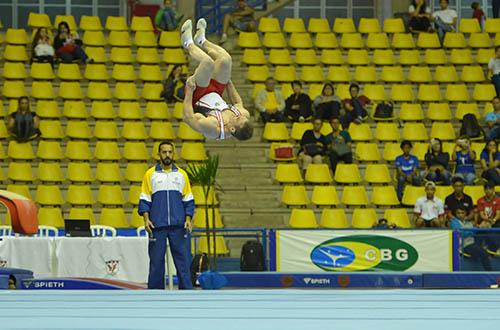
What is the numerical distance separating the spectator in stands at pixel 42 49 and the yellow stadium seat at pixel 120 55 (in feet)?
3.87

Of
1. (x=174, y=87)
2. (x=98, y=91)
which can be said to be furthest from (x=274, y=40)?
(x=98, y=91)

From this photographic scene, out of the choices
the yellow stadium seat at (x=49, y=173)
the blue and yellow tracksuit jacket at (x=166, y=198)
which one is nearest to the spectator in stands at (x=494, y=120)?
the yellow stadium seat at (x=49, y=173)

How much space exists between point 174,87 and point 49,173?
3.03 metres

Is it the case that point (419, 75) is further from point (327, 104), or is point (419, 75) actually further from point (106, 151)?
point (106, 151)

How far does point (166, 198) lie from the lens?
1227cm

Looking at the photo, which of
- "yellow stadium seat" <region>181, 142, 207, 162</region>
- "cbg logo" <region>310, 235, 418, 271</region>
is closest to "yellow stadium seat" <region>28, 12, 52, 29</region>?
"yellow stadium seat" <region>181, 142, 207, 162</region>

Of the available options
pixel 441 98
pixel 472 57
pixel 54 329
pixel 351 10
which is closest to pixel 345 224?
pixel 441 98

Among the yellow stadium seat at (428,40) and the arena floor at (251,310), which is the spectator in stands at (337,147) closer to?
the yellow stadium seat at (428,40)

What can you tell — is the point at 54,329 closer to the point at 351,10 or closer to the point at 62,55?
the point at 62,55

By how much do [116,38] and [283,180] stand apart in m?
5.31

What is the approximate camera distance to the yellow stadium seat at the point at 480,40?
854 inches

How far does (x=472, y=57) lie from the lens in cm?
2162

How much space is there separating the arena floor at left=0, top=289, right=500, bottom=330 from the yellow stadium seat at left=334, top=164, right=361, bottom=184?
30.4 ft

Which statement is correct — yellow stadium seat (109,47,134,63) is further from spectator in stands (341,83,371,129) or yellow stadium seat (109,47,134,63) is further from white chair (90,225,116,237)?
white chair (90,225,116,237)
